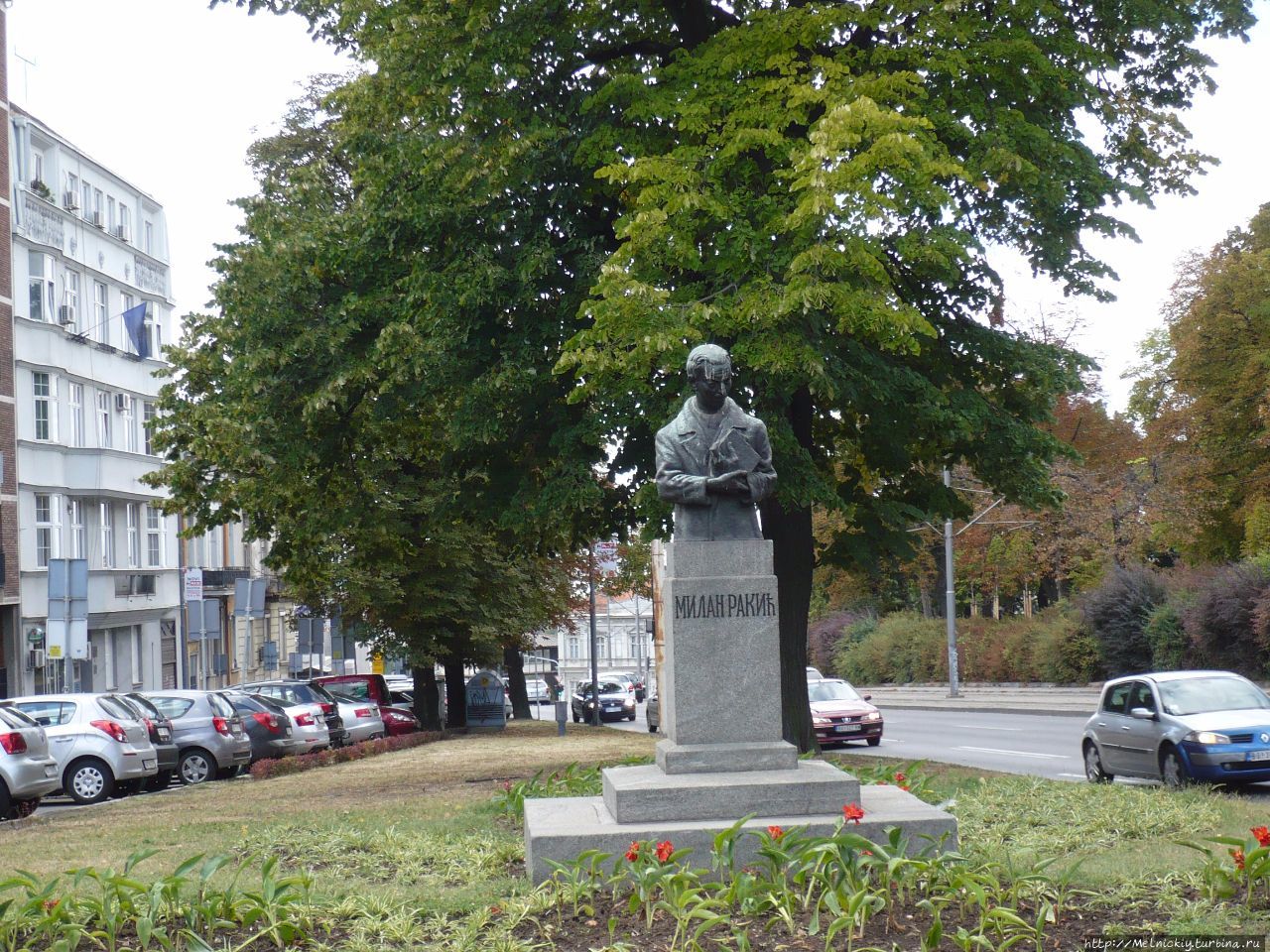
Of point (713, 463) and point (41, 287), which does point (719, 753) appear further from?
point (41, 287)

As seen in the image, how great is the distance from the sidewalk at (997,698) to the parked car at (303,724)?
18601 millimetres

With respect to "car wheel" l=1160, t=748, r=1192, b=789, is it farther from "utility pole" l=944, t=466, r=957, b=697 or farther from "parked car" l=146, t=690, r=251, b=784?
"utility pole" l=944, t=466, r=957, b=697

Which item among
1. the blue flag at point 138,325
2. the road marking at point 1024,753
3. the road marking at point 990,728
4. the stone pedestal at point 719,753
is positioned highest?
the blue flag at point 138,325

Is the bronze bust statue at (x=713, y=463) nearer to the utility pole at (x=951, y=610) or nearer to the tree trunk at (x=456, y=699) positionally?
the tree trunk at (x=456, y=699)

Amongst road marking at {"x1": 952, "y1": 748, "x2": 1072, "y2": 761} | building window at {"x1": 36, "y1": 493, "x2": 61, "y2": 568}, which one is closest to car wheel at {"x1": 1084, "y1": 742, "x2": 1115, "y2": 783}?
road marking at {"x1": 952, "y1": 748, "x2": 1072, "y2": 761}

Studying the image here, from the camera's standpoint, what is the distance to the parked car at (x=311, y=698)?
1275 inches

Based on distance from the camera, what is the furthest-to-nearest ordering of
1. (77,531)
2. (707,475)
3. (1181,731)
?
(77,531), (1181,731), (707,475)

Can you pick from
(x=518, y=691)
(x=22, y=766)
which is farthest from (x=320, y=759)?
(x=518, y=691)

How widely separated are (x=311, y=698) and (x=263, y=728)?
11.9 ft

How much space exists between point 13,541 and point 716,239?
3248 centimetres

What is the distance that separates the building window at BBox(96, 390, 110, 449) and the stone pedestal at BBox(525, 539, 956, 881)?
42.9 meters

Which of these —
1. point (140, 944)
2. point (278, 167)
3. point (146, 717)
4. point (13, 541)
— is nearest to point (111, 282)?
point (13, 541)

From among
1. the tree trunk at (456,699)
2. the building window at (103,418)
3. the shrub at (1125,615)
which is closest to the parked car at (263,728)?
the tree trunk at (456,699)

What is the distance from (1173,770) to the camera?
17.9 m
